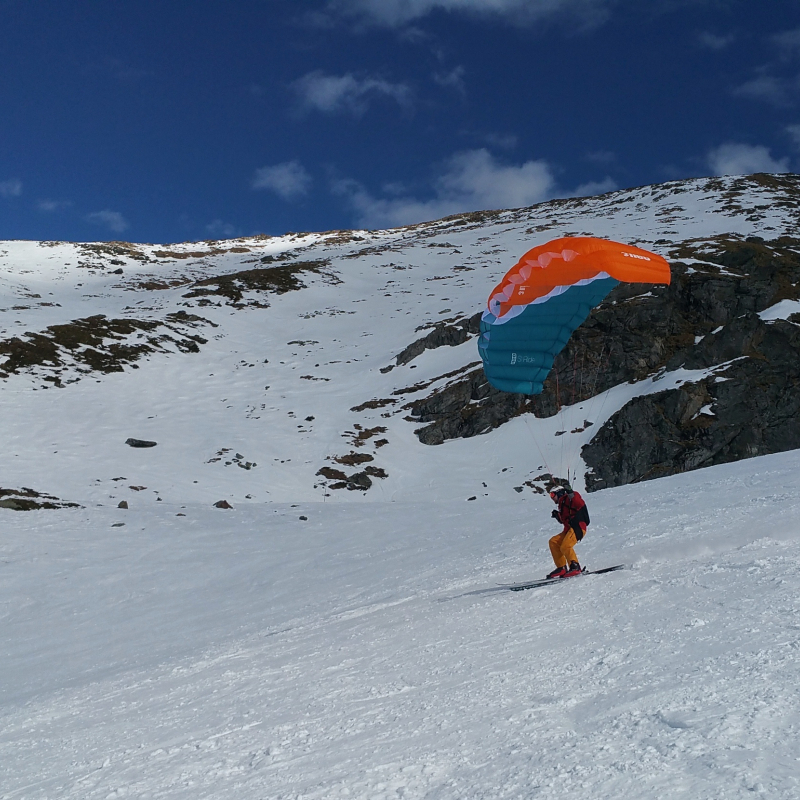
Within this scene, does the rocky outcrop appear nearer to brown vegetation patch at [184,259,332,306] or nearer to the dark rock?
the dark rock

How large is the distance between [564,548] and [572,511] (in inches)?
22.4

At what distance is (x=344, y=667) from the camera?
7.02 m

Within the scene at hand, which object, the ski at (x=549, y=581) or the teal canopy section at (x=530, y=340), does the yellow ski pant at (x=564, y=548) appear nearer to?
the ski at (x=549, y=581)

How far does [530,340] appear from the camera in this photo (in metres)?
12.9

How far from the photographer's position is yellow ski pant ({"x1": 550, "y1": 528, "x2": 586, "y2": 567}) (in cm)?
952

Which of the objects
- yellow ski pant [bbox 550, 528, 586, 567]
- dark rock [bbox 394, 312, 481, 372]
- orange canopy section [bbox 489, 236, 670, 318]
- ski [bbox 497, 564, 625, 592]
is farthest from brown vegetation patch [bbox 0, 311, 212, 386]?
yellow ski pant [bbox 550, 528, 586, 567]

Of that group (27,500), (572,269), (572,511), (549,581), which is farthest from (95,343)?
(549,581)

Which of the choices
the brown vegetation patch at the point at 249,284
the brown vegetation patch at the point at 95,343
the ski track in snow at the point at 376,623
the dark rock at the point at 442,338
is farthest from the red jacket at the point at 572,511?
the brown vegetation patch at the point at 249,284

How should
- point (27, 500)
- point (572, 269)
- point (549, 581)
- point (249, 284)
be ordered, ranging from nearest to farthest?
point (549, 581) → point (572, 269) → point (27, 500) → point (249, 284)

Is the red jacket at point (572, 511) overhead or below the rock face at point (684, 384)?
below

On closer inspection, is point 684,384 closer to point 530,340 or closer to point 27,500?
point 530,340

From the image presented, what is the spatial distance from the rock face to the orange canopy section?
441 inches

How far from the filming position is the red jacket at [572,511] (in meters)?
9.54

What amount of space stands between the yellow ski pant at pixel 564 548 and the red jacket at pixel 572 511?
96 mm
